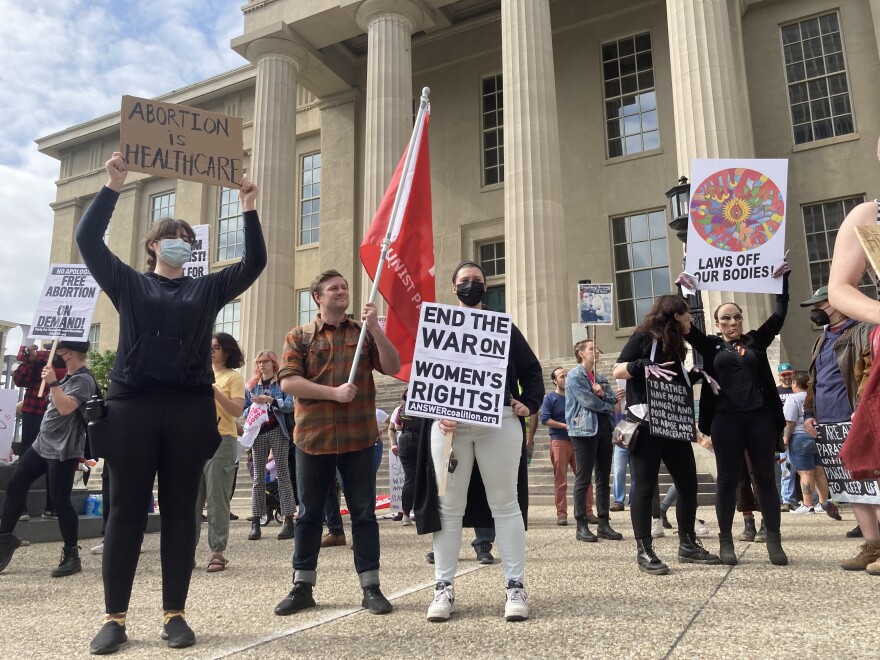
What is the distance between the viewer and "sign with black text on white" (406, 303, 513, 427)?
3.72m

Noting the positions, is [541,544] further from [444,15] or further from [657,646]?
[444,15]

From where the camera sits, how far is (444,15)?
23500 mm

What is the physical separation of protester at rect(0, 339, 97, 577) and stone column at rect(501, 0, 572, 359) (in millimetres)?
11369

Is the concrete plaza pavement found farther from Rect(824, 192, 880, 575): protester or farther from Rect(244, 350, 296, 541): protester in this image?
Rect(244, 350, 296, 541): protester

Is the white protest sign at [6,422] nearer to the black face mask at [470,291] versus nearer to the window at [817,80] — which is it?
the black face mask at [470,291]

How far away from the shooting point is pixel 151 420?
3.31 meters

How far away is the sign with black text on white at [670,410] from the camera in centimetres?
474

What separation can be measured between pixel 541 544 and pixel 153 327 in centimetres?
432

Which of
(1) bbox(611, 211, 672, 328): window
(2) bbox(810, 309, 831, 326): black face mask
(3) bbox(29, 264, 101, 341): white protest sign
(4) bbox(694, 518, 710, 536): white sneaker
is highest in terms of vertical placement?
(1) bbox(611, 211, 672, 328): window

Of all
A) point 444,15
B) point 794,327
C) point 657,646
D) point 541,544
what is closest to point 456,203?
point 444,15

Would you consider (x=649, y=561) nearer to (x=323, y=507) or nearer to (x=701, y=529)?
(x=323, y=507)

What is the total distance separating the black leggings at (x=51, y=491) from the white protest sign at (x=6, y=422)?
3803mm

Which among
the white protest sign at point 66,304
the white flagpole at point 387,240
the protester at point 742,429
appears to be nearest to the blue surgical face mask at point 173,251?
the white flagpole at point 387,240

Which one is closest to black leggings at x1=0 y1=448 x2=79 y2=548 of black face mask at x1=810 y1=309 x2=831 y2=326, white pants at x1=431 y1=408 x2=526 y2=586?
white pants at x1=431 y1=408 x2=526 y2=586
